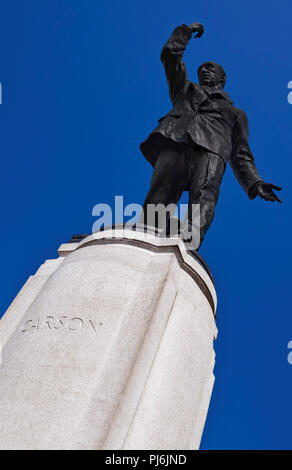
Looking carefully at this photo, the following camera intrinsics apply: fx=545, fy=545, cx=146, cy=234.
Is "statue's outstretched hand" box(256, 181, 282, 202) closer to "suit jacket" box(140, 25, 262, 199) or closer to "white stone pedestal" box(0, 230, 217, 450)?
"suit jacket" box(140, 25, 262, 199)

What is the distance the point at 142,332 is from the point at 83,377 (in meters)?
0.58

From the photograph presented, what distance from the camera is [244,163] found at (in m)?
7.20

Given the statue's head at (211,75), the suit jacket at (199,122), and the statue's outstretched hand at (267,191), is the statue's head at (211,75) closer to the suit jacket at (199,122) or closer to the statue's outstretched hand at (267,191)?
the suit jacket at (199,122)

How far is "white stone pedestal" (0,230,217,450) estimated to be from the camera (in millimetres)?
3418

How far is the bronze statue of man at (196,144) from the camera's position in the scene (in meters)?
6.24

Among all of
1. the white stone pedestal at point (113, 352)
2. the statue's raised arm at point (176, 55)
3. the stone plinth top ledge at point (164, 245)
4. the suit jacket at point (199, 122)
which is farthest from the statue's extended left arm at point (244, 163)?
the white stone pedestal at point (113, 352)

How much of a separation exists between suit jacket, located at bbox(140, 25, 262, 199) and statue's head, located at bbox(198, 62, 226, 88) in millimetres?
350

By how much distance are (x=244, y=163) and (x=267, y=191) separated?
2.09ft

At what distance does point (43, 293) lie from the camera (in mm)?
4441

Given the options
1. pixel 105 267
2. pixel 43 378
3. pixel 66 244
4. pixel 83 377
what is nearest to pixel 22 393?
pixel 43 378

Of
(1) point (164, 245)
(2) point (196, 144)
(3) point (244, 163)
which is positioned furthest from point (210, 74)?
(1) point (164, 245)

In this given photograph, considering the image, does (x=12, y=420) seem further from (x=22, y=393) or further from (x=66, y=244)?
(x=66, y=244)
